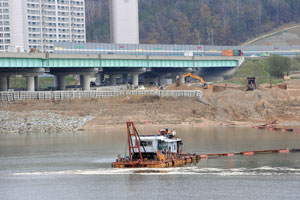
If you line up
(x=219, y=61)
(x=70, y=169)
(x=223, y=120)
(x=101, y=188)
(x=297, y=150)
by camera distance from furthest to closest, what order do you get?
(x=219, y=61), (x=223, y=120), (x=297, y=150), (x=70, y=169), (x=101, y=188)

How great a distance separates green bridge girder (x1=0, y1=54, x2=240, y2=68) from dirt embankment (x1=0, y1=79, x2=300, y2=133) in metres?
9.33

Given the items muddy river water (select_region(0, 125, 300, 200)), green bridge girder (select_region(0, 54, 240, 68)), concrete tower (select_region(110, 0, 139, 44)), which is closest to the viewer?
muddy river water (select_region(0, 125, 300, 200))

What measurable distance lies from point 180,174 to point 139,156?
662 centimetres

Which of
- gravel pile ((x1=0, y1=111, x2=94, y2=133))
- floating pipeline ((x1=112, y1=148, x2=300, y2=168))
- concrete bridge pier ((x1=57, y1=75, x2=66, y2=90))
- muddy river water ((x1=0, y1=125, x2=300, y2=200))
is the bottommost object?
muddy river water ((x1=0, y1=125, x2=300, y2=200))

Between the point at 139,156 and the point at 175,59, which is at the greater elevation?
the point at 175,59

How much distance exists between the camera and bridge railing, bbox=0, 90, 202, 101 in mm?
104688

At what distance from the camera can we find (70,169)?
5453 centimetres

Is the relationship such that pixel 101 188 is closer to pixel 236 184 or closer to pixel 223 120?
pixel 236 184

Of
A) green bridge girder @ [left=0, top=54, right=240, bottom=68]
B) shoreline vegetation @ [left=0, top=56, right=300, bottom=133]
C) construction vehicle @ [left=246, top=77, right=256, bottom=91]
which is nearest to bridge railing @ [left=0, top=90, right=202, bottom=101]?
shoreline vegetation @ [left=0, top=56, right=300, bottom=133]

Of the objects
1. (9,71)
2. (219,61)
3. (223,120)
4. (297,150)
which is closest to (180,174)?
(297,150)

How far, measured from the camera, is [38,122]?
9481cm

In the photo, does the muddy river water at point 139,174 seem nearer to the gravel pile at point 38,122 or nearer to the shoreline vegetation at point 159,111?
the gravel pile at point 38,122

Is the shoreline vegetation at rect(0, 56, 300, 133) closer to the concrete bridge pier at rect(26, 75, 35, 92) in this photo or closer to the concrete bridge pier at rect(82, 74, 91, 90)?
the concrete bridge pier at rect(26, 75, 35, 92)

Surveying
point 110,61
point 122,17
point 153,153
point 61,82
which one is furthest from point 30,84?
point 122,17
